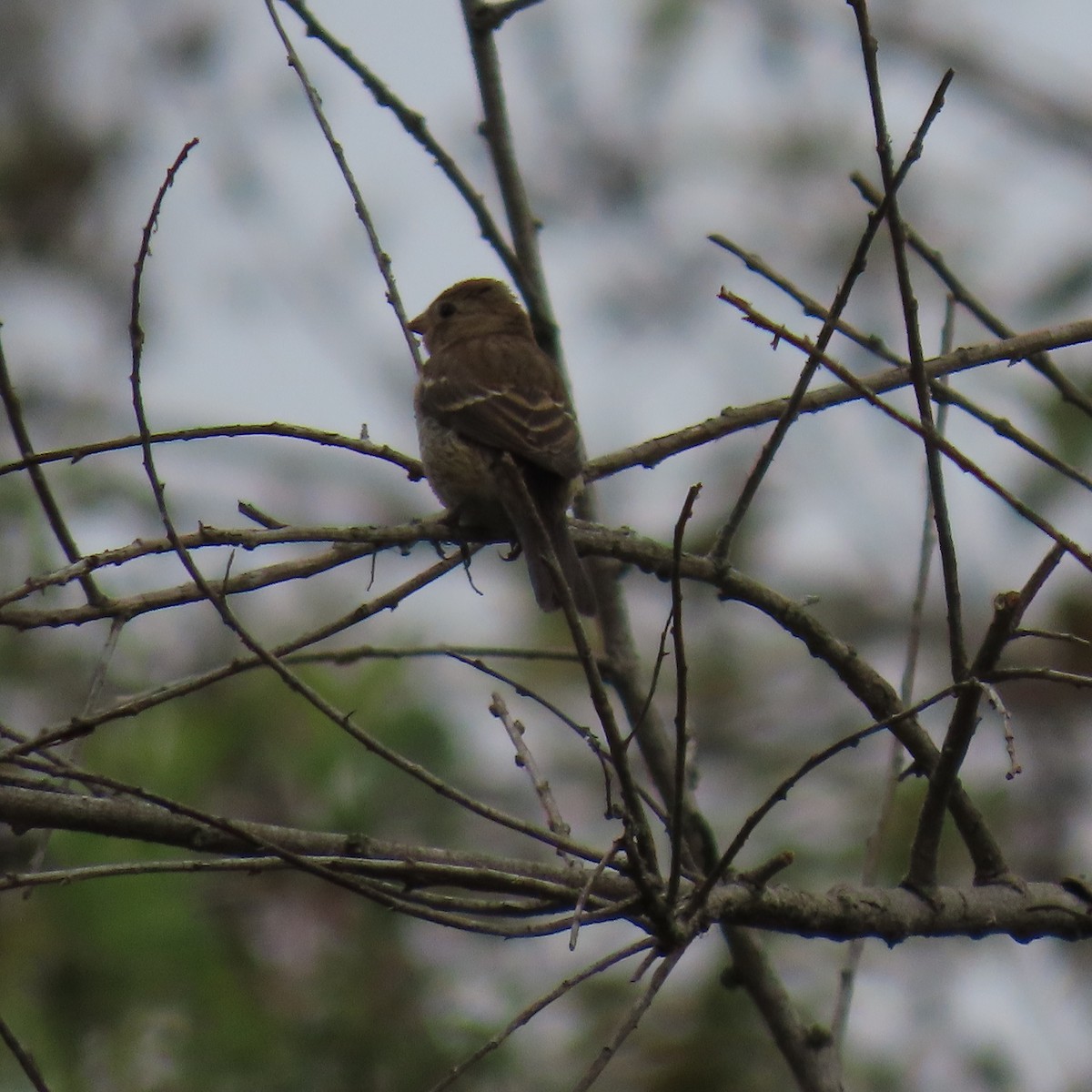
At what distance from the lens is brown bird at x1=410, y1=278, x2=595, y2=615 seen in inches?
173

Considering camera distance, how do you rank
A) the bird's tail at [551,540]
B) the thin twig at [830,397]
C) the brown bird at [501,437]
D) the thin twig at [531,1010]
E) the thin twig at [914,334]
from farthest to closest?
the brown bird at [501,437] → the bird's tail at [551,540] → the thin twig at [830,397] → the thin twig at [914,334] → the thin twig at [531,1010]

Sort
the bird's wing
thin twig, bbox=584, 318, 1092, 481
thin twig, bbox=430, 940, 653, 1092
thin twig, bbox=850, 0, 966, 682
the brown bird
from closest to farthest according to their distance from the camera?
thin twig, bbox=430, 940, 653, 1092 → thin twig, bbox=850, 0, 966, 682 → thin twig, bbox=584, 318, 1092, 481 → the brown bird → the bird's wing

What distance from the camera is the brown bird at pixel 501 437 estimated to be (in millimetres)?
4387

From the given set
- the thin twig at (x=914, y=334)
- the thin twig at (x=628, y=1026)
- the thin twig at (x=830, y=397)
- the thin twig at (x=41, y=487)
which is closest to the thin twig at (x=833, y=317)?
the thin twig at (x=914, y=334)

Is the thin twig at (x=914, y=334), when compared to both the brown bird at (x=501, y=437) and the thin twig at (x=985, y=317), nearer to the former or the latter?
the thin twig at (x=985, y=317)

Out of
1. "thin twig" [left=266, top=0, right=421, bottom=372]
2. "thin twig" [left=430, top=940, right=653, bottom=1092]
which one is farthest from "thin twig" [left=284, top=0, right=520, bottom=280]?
"thin twig" [left=430, top=940, right=653, bottom=1092]

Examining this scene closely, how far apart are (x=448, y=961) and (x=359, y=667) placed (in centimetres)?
134

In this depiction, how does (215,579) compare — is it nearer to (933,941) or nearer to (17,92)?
(933,941)

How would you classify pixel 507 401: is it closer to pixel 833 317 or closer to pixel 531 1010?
pixel 833 317

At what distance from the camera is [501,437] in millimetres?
5254

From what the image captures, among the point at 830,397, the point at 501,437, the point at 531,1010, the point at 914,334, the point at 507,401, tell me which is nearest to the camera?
the point at 531,1010

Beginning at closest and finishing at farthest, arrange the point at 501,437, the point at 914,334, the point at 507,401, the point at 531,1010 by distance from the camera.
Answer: the point at 531,1010, the point at 914,334, the point at 501,437, the point at 507,401

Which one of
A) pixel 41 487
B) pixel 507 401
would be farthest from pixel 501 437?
pixel 41 487

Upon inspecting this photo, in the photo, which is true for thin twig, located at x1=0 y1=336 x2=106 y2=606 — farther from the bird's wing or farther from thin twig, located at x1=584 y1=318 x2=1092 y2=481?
the bird's wing
